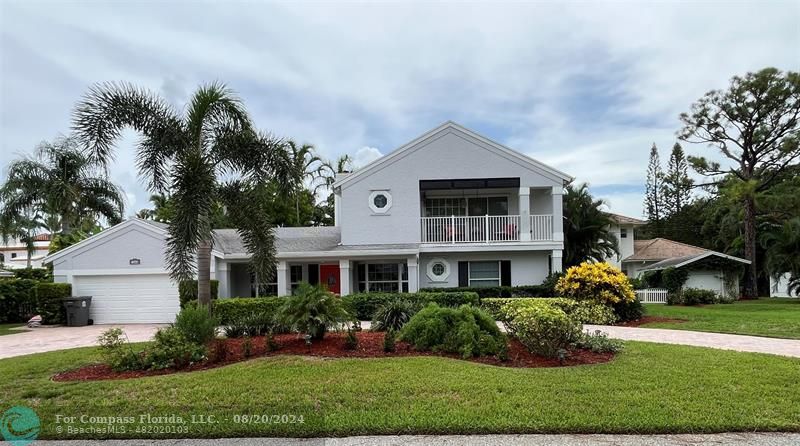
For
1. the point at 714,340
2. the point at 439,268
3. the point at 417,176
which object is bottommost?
the point at 714,340

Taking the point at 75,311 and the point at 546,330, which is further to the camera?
the point at 75,311

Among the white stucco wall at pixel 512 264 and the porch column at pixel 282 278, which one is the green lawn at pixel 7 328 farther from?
the white stucco wall at pixel 512 264

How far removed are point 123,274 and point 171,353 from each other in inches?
483

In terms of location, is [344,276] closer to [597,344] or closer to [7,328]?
[597,344]

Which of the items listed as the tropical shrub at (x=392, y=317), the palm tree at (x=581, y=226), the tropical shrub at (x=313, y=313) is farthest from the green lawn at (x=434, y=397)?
the palm tree at (x=581, y=226)

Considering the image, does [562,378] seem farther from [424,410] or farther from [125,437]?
[125,437]

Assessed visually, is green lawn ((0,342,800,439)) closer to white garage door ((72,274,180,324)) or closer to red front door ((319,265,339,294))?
white garage door ((72,274,180,324))

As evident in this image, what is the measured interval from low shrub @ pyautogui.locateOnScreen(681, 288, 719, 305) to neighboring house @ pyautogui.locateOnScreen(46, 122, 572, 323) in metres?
7.67

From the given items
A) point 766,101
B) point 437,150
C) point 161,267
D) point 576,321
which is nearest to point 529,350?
point 576,321

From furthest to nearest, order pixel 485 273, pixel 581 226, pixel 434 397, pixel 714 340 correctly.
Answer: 1. pixel 581 226
2. pixel 485 273
3. pixel 714 340
4. pixel 434 397

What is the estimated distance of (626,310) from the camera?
49.4ft

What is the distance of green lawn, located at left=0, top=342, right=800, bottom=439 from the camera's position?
5113 millimetres

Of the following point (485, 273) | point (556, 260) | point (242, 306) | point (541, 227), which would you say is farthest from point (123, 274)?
point (556, 260)

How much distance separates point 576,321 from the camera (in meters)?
8.70
